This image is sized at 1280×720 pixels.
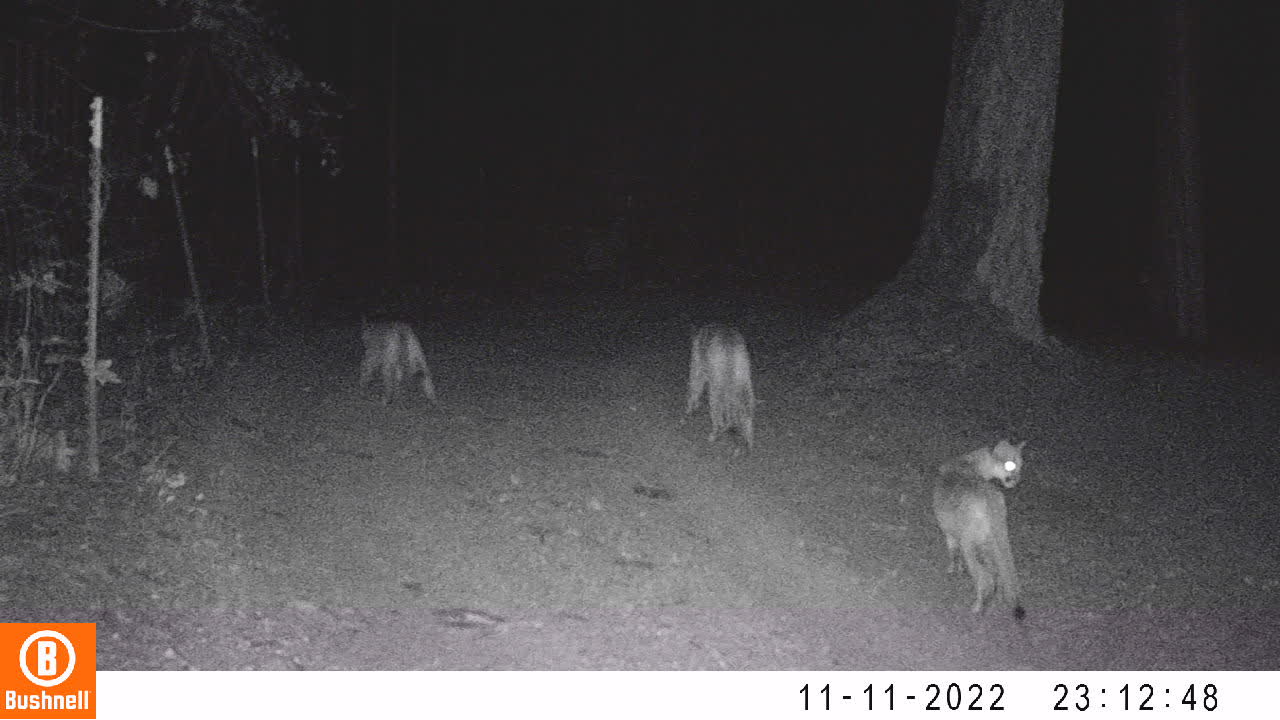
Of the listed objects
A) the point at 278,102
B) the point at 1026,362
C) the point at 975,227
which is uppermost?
the point at 278,102

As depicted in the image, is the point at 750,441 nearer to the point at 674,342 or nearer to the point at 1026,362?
the point at 1026,362

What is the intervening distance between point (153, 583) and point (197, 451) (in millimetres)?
2772

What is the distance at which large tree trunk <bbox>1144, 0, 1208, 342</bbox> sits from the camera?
14.0 meters

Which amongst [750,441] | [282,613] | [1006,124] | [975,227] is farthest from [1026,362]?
[282,613]

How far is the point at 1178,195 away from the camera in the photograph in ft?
46.8

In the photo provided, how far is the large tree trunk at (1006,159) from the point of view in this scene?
12.2 meters

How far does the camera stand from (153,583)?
6266mm

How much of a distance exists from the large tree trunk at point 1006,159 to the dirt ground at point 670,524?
887mm

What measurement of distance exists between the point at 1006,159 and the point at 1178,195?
3.47m
